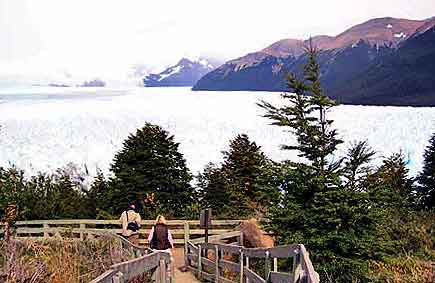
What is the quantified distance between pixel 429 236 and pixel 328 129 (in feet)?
24.5

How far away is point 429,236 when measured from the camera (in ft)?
64.7

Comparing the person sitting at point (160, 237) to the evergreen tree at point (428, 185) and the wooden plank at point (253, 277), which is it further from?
the evergreen tree at point (428, 185)

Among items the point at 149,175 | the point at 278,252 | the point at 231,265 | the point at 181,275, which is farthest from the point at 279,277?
the point at 149,175

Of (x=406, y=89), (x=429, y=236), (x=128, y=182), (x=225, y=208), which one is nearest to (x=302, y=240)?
(x=429, y=236)

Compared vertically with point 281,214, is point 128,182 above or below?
below

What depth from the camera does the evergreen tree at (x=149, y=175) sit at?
32.8 meters

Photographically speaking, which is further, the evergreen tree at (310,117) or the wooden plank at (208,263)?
the evergreen tree at (310,117)

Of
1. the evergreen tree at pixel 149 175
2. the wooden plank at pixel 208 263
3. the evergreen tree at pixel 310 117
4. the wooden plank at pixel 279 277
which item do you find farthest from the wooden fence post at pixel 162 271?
the evergreen tree at pixel 149 175

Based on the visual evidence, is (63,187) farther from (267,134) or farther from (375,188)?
(267,134)

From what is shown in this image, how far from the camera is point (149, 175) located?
34.0m

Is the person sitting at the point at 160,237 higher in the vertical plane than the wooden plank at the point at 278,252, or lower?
lower

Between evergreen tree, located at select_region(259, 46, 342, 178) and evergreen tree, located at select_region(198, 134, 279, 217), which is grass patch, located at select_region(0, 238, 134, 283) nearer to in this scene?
evergreen tree, located at select_region(259, 46, 342, 178)

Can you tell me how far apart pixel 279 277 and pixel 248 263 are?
3247 mm

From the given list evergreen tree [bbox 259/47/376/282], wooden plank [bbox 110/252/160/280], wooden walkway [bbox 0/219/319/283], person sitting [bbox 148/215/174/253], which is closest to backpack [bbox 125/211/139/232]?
wooden walkway [bbox 0/219/319/283]
